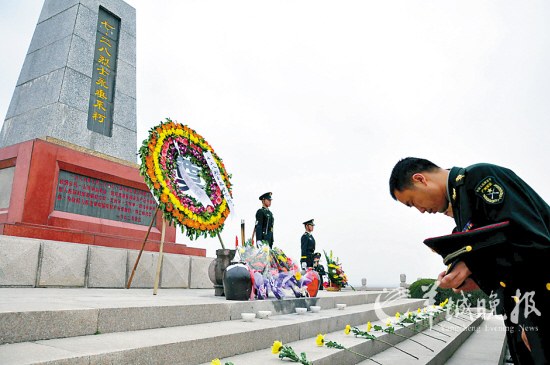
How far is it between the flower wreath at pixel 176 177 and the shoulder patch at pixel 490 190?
4421 mm

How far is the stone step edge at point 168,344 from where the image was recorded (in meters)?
2.14

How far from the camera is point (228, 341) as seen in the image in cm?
302

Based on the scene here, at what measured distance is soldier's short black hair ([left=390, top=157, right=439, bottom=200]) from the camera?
2.04m

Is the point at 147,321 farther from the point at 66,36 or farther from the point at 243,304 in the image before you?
the point at 66,36

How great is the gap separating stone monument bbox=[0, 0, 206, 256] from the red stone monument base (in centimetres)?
2

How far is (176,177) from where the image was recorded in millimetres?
6008

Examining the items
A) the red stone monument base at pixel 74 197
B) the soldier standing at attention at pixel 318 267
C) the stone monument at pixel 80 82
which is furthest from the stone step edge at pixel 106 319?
the soldier standing at attention at pixel 318 267

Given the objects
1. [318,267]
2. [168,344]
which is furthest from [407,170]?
[318,267]

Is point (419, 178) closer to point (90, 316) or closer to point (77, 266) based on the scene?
point (90, 316)

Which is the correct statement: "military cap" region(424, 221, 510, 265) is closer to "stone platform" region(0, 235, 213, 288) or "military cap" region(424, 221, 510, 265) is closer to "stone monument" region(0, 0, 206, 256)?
"stone platform" region(0, 235, 213, 288)

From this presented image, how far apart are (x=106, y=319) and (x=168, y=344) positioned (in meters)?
0.66

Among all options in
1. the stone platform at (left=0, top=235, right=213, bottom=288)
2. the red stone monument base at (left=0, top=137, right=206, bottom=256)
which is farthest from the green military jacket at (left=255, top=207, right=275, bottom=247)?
the stone platform at (left=0, top=235, right=213, bottom=288)

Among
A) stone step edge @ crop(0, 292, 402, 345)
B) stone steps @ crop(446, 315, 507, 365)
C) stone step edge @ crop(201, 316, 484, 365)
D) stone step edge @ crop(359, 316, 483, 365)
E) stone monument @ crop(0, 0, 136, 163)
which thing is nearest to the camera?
stone step edge @ crop(0, 292, 402, 345)

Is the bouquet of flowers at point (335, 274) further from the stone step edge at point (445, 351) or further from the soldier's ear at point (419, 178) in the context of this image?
the soldier's ear at point (419, 178)
